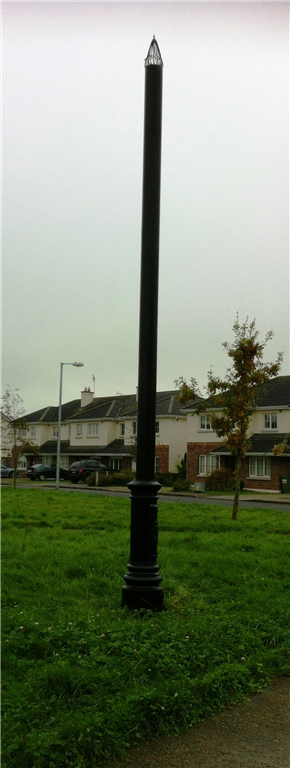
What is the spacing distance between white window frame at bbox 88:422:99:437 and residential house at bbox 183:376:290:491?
1350cm

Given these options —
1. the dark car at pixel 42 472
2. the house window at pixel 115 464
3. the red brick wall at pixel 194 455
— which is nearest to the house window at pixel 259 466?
the red brick wall at pixel 194 455

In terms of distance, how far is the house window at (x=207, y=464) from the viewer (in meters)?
44.1

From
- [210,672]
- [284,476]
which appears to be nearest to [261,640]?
[210,672]

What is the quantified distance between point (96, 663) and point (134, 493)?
6.58ft

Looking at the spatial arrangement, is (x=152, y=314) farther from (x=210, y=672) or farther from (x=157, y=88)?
(x=210, y=672)

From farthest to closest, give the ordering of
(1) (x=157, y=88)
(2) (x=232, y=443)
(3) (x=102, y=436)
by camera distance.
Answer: (3) (x=102, y=436)
(2) (x=232, y=443)
(1) (x=157, y=88)

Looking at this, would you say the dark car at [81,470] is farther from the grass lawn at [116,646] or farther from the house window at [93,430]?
the grass lawn at [116,646]

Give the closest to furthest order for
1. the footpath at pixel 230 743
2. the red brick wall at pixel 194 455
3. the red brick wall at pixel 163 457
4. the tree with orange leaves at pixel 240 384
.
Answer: the footpath at pixel 230 743 → the tree with orange leaves at pixel 240 384 → the red brick wall at pixel 194 455 → the red brick wall at pixel 163 457

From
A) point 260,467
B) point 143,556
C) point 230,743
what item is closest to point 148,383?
point 143,556

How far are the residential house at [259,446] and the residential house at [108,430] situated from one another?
11.5 feet

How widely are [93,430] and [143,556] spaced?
52.3 m

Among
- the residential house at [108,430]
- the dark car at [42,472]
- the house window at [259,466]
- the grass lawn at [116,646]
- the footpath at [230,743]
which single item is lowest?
the dark car at [42,472]

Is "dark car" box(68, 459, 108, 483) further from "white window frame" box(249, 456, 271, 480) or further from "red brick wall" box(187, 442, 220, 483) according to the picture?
"white window frame" box(249, 456, 271, 480)

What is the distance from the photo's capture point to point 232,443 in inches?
621
